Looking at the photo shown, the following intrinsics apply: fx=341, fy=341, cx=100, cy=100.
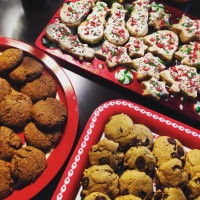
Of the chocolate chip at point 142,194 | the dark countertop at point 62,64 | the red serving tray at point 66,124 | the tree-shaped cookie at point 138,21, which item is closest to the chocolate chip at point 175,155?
the chocolate chip at point 142,194

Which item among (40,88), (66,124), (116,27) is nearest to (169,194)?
(66,124)

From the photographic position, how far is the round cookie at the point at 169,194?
1393mm

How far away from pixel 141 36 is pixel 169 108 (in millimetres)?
506

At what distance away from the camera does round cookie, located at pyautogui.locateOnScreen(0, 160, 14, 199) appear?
1464 millimetres

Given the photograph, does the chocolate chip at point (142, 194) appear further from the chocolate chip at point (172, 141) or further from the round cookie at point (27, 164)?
the round cookie at point (27, 164)

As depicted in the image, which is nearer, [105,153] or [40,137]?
[105,153]

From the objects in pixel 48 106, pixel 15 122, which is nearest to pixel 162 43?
pixel 48 106

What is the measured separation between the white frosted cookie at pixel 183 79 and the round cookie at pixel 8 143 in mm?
856

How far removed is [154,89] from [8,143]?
797 mm

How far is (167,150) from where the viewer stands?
1545 millimetres

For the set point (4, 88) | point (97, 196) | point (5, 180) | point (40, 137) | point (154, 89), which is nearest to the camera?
point (97, 196)

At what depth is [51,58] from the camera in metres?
1.84

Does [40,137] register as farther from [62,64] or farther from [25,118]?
[62,64]

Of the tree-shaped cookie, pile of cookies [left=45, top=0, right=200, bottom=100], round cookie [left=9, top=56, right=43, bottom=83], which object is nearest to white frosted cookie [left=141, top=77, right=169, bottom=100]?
pile of cookies [left=45, top=0, right=200, bottom=100]
